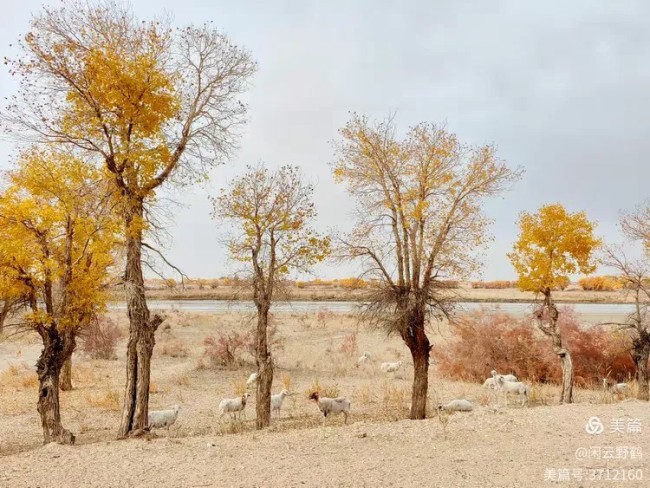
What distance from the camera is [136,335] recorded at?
14047 millimetres

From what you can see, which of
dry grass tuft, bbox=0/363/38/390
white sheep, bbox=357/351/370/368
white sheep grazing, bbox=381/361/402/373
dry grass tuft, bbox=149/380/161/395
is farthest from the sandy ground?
white sheep, bbox=357/351/370/368

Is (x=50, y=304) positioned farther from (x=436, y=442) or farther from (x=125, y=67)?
(x=436, y=442)

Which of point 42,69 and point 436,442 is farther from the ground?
point 42,69

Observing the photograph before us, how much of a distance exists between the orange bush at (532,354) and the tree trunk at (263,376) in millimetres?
13926

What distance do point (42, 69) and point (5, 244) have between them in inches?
174

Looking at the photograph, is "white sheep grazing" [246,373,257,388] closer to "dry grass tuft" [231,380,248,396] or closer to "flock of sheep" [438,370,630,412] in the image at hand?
"dry grass tuft" [231,380,248,396]

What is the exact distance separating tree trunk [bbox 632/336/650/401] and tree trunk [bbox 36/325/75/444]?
68.5 feet

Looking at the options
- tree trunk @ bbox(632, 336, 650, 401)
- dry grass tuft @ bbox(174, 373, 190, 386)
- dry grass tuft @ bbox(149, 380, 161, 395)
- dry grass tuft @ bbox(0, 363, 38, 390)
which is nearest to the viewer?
tree trunk @ bbox(632, 336, 650, 401)

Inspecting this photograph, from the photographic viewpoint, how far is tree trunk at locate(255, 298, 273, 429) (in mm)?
16688

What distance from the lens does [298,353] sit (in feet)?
118

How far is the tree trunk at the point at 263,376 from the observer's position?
16.7 m

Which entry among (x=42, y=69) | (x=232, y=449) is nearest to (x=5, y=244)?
(x=42, y=69)

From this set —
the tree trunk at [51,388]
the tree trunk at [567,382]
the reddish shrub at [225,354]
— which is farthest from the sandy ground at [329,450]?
the reddish shrub at [225,354]

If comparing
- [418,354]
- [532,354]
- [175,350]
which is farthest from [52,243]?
[532,354]
